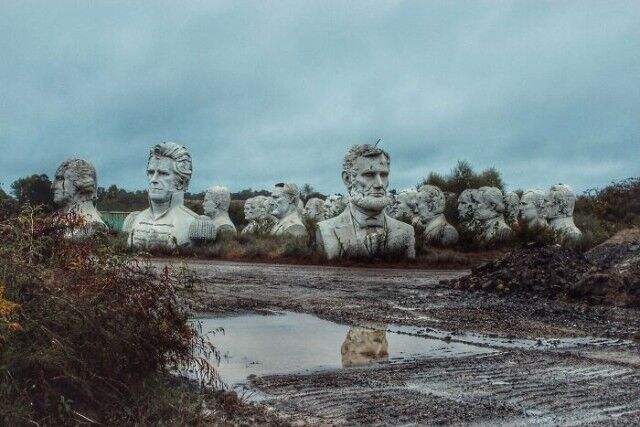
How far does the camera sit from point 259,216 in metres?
41.2

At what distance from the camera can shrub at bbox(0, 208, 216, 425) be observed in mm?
4285

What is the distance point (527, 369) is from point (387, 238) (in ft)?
50.6

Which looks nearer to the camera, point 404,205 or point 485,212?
point 485,212

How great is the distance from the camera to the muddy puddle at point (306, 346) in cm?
696

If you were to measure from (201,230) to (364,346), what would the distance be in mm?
18489

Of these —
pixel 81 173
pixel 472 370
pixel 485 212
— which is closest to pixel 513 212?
pixel 485 212

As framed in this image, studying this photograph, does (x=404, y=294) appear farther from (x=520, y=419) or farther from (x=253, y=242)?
(x=253, y=242)

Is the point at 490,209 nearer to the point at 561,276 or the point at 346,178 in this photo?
the point at 346,178

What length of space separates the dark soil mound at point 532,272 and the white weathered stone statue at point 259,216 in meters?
16.9

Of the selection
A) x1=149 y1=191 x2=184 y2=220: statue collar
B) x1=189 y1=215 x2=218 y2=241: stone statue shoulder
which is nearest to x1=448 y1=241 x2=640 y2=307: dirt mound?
x1=189 y1=215 x2=218 y2=241: stone statue shoulder

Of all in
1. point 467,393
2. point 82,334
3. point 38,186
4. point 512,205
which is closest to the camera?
point 82,334

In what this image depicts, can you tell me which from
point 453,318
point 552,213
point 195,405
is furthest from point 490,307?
point 552,213

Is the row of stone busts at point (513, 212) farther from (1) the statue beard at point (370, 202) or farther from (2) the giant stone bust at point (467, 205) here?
(1) the statue beard at point (370, 202)

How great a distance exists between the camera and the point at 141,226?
2614 cm
